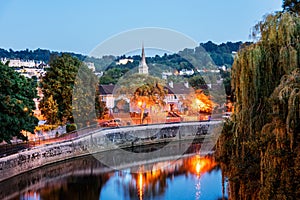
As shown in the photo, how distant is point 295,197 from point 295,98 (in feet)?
6.78

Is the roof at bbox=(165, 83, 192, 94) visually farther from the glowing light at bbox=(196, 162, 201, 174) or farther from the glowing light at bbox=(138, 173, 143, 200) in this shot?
Result: the glowing light at bbox=(138, 173, 143, 200)

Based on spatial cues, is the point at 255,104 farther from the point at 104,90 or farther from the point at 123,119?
the point at 104,90

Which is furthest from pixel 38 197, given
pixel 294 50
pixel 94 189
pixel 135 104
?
pixel 135 104

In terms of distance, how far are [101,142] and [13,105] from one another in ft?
37.3

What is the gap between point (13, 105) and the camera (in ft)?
75.5

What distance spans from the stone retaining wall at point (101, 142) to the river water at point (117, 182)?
57 centimetres

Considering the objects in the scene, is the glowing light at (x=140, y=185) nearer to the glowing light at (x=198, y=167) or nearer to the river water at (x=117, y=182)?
the river water at (x=117, y=182)

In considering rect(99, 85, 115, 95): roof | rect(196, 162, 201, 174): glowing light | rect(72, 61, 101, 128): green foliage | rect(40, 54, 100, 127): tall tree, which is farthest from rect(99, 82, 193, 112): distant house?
rect(196, 162, 201, 174): glowing light

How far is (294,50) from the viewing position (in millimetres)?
10836

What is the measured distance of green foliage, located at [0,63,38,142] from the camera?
22984mm

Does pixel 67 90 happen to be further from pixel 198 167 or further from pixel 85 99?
pixel 198 167

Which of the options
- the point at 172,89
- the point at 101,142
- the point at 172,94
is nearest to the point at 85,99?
the point at 101,142

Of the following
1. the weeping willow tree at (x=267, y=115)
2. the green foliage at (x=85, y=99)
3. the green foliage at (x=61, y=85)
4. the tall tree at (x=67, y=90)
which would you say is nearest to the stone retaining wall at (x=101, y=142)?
the green foliage at (x=85, y=99)

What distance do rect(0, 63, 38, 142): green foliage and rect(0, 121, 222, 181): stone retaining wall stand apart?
1.55 metres
